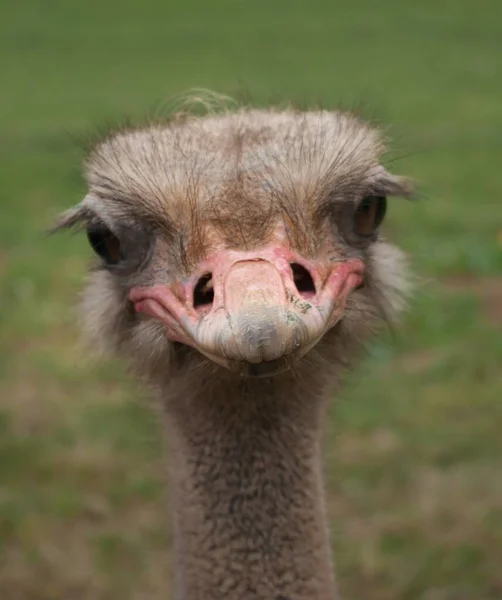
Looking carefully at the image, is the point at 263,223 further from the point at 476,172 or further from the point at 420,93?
the point at 420,93

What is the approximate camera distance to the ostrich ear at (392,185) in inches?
66.7

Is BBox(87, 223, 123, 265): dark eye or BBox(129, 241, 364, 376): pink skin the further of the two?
BBox(87, 223, 123, 265): dark eye

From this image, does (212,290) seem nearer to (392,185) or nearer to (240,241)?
(240,241)

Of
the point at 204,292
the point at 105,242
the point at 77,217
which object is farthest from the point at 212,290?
the point at 77,217

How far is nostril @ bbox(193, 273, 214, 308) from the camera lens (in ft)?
4.56

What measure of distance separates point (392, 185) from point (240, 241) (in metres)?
0.43

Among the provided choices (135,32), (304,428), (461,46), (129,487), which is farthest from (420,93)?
(304,428)

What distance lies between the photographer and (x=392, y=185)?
1758mm

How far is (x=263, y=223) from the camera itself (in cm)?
144

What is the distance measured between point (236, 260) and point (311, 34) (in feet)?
52.4

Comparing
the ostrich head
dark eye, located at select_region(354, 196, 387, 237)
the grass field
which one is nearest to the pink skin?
the ostrich head

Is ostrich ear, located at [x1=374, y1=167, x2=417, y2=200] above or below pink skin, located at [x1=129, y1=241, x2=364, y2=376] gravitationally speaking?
above

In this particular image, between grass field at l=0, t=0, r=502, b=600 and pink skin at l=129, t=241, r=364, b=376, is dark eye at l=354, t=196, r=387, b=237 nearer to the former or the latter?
pink skin at l=129, t=241, r=364, b=376

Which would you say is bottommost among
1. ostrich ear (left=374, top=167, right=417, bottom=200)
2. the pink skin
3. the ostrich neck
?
the ostrich neck
